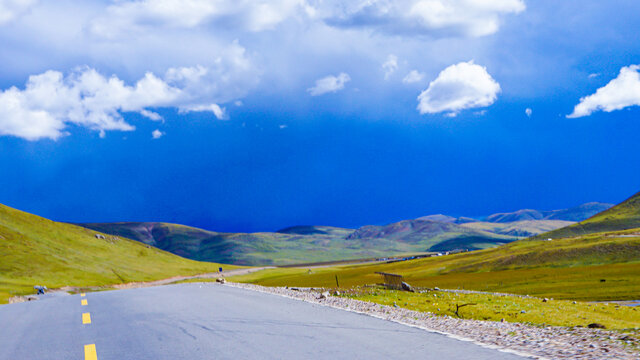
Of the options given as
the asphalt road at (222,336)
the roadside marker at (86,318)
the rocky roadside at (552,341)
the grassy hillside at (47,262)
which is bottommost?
the rocky roadside at (552,341)

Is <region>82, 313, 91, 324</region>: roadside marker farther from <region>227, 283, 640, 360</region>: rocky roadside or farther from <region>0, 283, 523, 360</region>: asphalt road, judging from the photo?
<region>227, 283, 640, 360</region>: rocky roadside

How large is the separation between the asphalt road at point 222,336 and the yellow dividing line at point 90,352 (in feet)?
0.08

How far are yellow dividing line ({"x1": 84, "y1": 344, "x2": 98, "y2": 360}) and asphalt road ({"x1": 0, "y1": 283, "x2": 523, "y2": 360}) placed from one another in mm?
24

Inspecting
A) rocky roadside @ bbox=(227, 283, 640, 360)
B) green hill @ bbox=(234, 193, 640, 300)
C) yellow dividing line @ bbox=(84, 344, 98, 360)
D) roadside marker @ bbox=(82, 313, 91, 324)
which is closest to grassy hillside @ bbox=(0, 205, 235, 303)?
green hill @ bbox=(234, 193, 640, 300)

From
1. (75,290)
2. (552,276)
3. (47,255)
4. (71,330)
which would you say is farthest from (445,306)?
(47,255)

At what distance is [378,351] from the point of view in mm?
10977

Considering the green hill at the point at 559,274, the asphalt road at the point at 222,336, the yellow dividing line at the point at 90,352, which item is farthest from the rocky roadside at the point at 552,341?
the green hill at the point at 559,274

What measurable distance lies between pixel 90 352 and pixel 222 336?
3089 mm

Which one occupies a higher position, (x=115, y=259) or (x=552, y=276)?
(x=115, y=259)

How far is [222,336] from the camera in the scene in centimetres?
1332

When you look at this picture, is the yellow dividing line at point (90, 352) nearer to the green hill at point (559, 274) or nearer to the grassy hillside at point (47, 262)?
the green hill at point (559, 274)

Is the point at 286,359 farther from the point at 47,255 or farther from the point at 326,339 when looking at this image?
the point at 47,255

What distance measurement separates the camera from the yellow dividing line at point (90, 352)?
11136 millimetres

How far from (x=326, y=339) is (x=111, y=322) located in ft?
26.2
